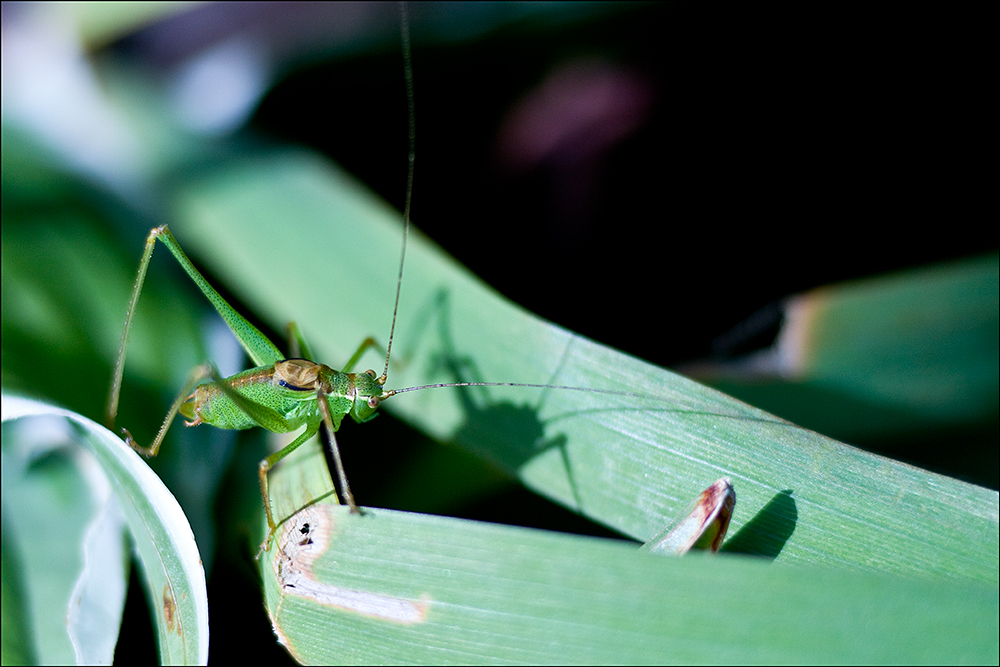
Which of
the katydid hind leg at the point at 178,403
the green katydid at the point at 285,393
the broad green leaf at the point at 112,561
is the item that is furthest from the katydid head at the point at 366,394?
the broad green leaf at the point at 112,561

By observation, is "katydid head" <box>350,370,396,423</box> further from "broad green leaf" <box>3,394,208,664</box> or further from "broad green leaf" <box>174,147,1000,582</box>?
"broad green leaf" <box>3,394,208,664</box>

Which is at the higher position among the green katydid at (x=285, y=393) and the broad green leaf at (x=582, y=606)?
the broad green leaf at (x=582, y=606)

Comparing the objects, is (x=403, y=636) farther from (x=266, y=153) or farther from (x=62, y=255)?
(x=266, y=153)

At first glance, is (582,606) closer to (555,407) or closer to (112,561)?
(555,407)

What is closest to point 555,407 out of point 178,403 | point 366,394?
point 366,394

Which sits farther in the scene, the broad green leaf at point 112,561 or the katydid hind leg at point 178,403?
the katydid hind leg at point 178,403

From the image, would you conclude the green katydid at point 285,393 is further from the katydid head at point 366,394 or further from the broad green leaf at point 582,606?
the broad green leaf at point 582,606

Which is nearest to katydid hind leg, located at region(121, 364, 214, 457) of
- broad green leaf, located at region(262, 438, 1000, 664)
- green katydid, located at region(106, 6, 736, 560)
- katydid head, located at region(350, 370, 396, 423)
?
green katydid, located at region(106, 6, 736, 560)

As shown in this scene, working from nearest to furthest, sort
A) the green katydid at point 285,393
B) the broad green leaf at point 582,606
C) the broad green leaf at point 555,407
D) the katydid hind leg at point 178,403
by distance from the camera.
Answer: the broad green leaf at point 582,606 → the broad green leaf at point 555,407 → the katydid hind leg at point 178,403 → the green katydid at point 285,393

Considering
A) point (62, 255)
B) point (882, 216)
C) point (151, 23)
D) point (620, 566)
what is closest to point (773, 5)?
point (882, 216)
